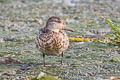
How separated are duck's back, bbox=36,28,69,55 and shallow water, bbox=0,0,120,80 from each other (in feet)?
1.00

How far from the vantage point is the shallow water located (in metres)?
7.97

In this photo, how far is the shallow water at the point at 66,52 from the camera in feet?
26.1

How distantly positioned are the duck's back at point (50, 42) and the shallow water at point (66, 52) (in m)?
0.30

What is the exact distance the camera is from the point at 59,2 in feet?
58.9

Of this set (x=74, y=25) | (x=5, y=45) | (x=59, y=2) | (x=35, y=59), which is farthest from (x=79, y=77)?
(x=59, y=2)

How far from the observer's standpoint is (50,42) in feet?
27.4

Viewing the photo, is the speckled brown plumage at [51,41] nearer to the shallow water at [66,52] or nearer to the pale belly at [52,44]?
the pale belly at [52,44]

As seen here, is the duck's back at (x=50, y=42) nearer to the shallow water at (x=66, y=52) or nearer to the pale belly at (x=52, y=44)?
the pale belly at (x=52, y=44)

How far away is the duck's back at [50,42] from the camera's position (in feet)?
27.4

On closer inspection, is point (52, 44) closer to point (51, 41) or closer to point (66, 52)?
point (51, 41)

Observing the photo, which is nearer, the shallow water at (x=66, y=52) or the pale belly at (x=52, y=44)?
the shallow water at (x=66, y=52)

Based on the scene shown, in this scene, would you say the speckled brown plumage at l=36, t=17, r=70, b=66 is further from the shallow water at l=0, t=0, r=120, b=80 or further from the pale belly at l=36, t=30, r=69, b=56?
the shallow water at l=0, t=0, r=120, b=80

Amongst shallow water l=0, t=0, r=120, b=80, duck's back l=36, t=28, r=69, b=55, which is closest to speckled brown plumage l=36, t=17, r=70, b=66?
duck's back l=36, t=28, r=69, b=55

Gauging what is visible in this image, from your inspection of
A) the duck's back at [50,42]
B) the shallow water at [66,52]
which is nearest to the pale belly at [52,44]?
the duck's back at [50,42]
